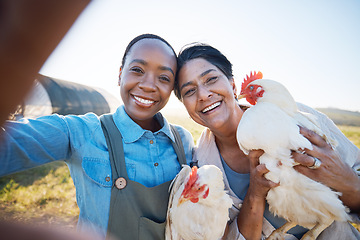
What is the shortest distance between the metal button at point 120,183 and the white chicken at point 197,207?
481mm

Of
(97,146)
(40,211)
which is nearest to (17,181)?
(40,211)

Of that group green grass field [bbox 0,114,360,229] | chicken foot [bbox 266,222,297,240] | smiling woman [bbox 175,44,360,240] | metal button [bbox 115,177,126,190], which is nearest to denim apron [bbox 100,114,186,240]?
metal button [bbox 115,177,126,190]

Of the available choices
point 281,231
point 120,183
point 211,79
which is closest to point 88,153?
point 120,183

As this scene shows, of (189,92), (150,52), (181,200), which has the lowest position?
(181,200)

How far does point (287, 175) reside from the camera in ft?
5.16

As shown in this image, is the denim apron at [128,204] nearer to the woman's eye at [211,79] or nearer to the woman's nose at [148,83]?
the woman's nose at [148,83]

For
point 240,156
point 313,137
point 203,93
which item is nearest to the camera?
point 313,137

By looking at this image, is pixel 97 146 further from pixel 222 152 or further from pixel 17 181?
pixel 17 181

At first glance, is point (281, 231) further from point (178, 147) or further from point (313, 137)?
point (178, 147)

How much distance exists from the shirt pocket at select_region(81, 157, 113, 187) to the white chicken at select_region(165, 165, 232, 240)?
590mm

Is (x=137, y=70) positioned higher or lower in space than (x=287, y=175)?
higher

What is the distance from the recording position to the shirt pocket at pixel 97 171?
1.42m

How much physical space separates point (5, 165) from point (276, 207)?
194 centimetres

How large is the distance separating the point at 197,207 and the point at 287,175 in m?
Answer: 0.84
